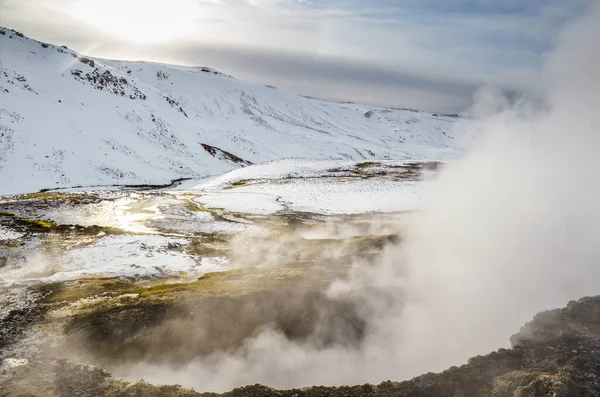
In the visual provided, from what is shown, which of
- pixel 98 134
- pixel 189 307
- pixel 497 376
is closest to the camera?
pixel 497 376

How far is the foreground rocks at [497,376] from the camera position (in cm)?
654

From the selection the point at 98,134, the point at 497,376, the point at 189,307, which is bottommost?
the point at 497,376

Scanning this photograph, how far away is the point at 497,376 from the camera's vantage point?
7090 millimetres

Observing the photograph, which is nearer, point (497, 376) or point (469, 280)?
point (497, 376)

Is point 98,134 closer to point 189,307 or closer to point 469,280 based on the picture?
point 189,307

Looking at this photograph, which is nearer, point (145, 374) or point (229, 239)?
point (145, 374)

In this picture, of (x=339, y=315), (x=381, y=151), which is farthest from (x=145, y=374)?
(x=381, y=151)

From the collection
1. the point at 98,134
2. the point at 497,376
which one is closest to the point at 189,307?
the point at 497,376

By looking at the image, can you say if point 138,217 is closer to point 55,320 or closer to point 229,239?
point 229,239

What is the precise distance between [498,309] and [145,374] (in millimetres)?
9462

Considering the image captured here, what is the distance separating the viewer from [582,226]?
519 inches

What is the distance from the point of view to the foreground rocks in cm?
654

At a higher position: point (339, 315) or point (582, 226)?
point (582, 226)

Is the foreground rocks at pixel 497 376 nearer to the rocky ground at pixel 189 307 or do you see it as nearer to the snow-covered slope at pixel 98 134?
the rocky ground at pixel 189 307
